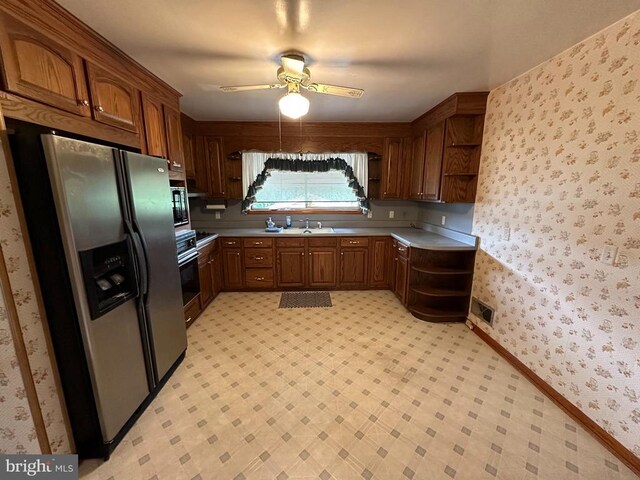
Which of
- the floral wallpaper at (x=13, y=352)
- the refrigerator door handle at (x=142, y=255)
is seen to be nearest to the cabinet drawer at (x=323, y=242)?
the refrigerator door handle at (x=142, y=255)

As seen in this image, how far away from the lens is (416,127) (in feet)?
11.8

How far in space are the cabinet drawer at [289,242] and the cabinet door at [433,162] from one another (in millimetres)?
1786

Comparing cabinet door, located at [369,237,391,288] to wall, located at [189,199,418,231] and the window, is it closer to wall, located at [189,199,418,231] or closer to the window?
wall, located at [189,199,418,231]

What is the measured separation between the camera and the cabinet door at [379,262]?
3.77 metres

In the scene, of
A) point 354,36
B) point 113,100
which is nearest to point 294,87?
point 354,36

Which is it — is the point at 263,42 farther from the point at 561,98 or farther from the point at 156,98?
the point at 561,98

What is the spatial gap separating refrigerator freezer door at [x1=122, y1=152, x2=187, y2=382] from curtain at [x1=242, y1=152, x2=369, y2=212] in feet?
6.48

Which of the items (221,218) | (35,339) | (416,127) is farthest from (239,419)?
(416,127)

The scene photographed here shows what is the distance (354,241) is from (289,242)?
935 mm

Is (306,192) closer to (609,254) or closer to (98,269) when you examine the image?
(98,269)

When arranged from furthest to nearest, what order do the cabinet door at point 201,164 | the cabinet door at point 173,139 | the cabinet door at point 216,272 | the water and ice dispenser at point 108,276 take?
the cabinet door at point 201,164
the cabinet door at point 216,272
the cabinet door at point 173,139
the water and ice dispenser at point 108,276

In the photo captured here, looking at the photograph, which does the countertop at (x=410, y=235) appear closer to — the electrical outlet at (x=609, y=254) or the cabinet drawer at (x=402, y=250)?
the cabinet drawer at (x=402, y=250)

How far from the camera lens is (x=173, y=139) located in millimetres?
2615

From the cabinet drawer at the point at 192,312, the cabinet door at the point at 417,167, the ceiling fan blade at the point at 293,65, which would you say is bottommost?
the cabinet drawer at the point at 192,312
